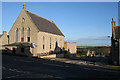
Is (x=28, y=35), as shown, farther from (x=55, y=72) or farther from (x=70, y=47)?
(x=55, y=72)

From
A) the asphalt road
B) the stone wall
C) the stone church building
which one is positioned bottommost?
the asphalt road

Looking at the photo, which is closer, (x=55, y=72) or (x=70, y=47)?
(x=55, y=72)

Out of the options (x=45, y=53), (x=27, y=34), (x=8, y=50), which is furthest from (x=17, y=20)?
(x=45, y=53)

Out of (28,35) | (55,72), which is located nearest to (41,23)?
(28,35)

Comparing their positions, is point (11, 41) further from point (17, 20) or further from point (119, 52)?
point (119, 52)

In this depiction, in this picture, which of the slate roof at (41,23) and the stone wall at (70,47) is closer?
the slate roof at (41,23)

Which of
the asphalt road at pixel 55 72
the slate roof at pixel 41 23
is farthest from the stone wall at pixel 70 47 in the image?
the asphalt road at pixel 55 72

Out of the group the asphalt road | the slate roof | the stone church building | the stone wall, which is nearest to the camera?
the asphalt road

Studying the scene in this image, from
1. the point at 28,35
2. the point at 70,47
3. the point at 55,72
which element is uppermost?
the point at 28,35

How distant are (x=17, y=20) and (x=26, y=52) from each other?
1099 cm

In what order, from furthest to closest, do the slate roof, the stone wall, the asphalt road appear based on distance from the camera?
the stone wall < the slate roof < the asphalt road

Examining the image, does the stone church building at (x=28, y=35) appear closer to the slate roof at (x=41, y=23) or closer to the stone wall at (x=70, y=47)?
the slate roof at (x=41, y=23)

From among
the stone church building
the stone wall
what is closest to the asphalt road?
the stone church building

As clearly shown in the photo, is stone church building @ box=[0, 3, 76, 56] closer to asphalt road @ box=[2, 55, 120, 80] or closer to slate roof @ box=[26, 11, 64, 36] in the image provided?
slate roof @ box=[26, 11, 64, 36]
